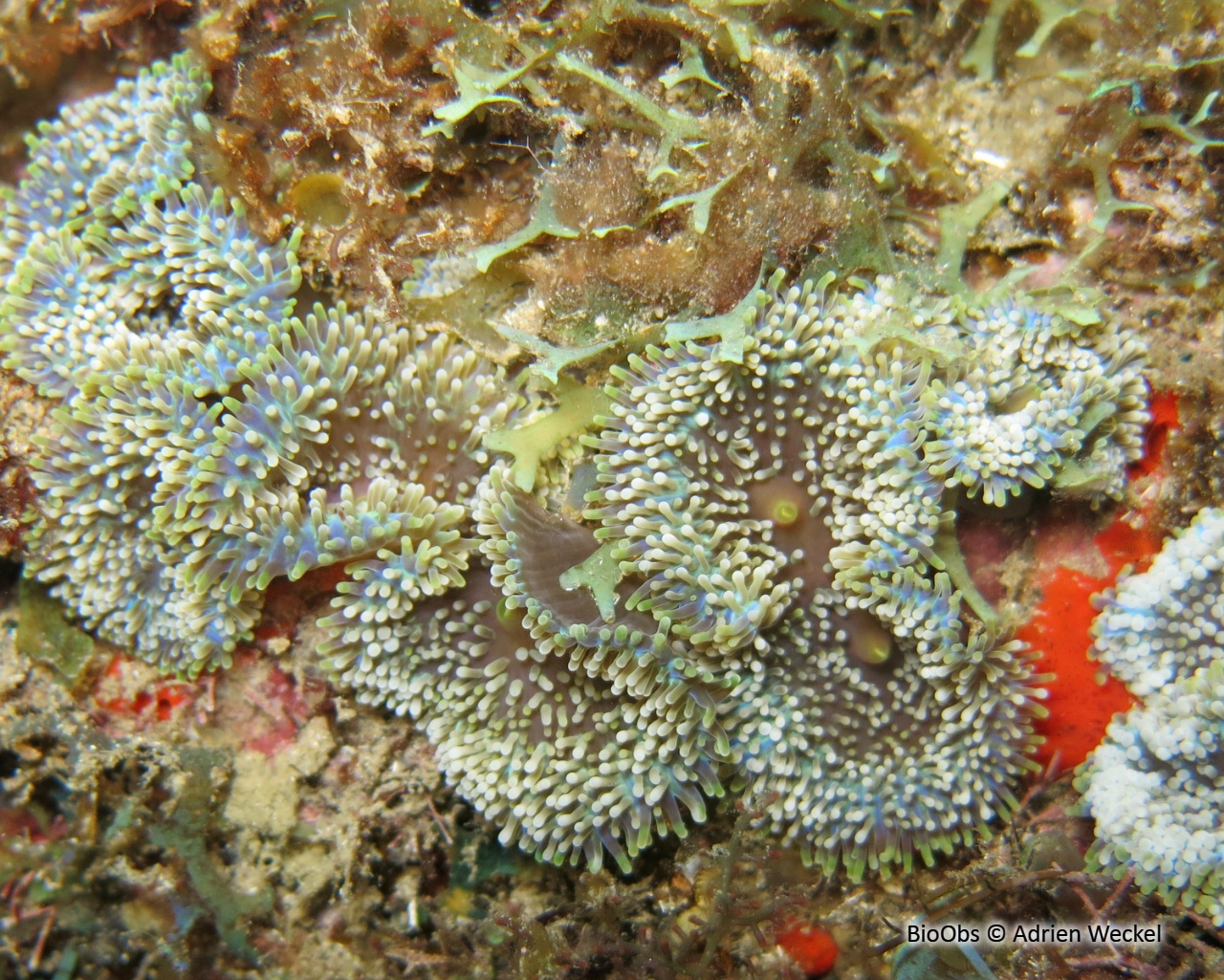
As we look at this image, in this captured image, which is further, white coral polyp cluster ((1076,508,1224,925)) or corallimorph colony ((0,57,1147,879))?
corallimorph colony ((0,57,1147,879))

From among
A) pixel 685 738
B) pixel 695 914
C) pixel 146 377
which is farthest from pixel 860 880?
pixel 146 377

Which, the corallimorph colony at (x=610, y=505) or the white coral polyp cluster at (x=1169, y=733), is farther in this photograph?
the corallimorph colony at (x=610, y=505)

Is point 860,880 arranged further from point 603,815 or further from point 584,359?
point 584,359

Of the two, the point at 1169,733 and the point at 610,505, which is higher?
the point at 610,505

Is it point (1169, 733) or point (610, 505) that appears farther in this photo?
point (610, 505)
